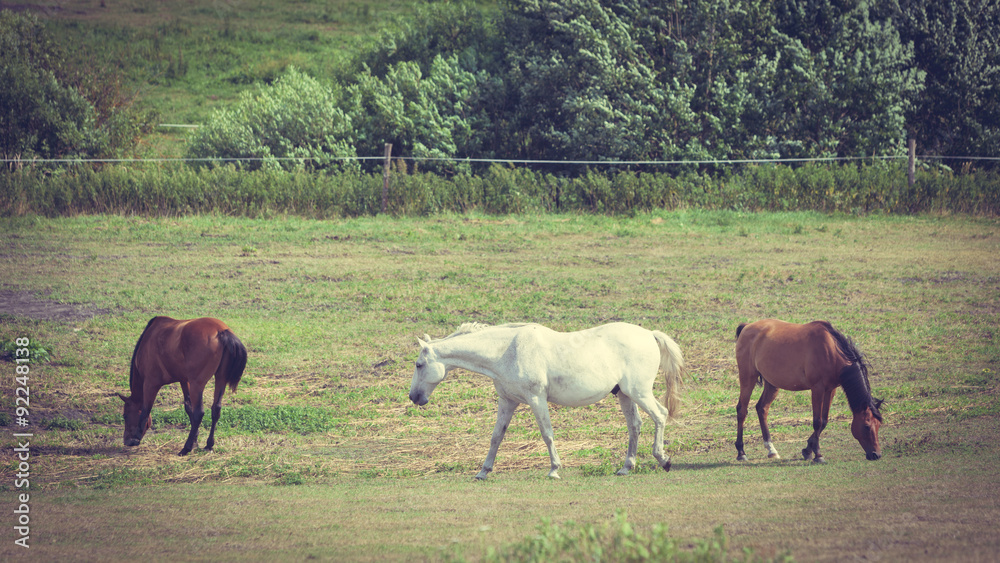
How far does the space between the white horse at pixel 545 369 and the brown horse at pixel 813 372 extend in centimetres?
143

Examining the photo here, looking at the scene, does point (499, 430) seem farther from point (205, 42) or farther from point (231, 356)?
point (205, 42)

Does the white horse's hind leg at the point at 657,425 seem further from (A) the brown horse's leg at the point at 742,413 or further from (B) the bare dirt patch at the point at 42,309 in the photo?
(B) the bare dirt patch at the point at 42,309

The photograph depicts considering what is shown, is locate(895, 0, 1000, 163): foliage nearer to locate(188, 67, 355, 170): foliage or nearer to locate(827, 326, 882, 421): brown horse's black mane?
locate(188, 67, 355, 170): foliage

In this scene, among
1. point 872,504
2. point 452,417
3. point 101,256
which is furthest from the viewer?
point 101,256

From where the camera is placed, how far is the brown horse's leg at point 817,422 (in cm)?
931

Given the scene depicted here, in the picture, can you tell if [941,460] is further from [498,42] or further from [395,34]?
[395,34]

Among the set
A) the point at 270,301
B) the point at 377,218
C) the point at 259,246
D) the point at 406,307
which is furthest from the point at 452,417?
the point at 377,218

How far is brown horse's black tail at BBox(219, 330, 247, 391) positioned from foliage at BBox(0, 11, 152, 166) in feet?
64.3

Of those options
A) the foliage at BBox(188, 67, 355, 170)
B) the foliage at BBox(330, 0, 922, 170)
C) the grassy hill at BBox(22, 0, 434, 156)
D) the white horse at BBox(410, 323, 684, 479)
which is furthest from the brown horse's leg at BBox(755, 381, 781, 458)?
the grassy hill at BBox(22, 0, 434, 156)

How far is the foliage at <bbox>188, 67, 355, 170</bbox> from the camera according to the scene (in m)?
28.7

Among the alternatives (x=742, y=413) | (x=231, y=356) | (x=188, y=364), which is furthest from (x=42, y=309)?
(x=742, y=413)

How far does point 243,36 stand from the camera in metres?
44.9

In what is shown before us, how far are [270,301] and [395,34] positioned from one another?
19.9 meters

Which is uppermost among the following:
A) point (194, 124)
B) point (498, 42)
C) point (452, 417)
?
point (498, 42)
